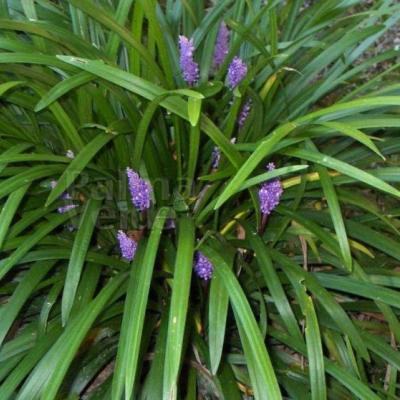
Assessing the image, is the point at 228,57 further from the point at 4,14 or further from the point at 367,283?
the point at 367,283

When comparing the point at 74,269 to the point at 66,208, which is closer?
the point at 74,269

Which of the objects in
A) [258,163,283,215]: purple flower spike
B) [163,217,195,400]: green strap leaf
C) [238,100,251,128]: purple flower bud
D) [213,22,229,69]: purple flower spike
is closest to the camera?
[163,217,195,400]: green strap leaf

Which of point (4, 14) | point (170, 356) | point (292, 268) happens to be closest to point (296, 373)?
point (292, 268)

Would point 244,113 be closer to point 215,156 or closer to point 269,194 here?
point 215,156

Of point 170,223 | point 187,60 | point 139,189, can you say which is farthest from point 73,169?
point 187,60

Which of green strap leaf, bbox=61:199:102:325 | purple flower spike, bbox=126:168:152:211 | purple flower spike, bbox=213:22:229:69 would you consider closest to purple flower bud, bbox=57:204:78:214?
green strap leaf, bbox=61:199:102:325

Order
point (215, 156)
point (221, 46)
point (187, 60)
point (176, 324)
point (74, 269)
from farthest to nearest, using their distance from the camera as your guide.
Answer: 1. point (221, 46)
2. point (215, 156)
3. point (187, 60)
4. point (74, 269)
5. point (176, 324)

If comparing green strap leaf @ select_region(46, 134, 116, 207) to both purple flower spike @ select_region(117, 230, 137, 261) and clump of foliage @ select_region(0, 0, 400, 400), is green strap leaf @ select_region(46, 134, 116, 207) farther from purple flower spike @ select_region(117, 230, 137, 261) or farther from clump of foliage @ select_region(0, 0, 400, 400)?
purple flower spike @ select_region(117, 230, 137, 261)
